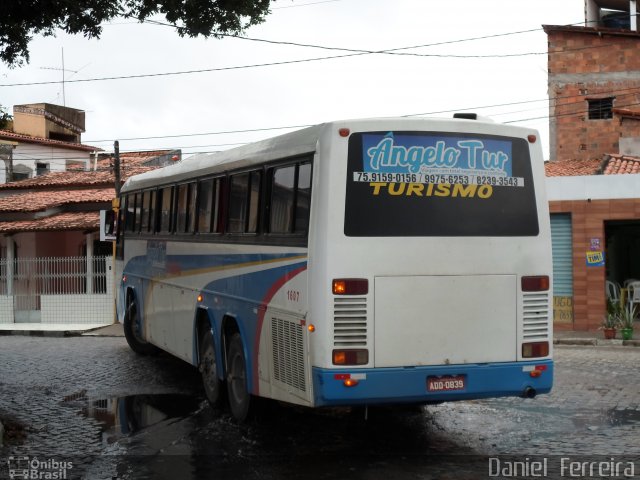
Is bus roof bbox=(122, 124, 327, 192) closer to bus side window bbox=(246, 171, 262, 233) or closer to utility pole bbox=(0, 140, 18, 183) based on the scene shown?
bus side window bbox=(246, 171, 262, 233)

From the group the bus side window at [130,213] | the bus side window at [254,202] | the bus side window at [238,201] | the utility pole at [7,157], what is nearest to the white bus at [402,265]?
the bus side window at [254,202]

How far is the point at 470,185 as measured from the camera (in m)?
8.11

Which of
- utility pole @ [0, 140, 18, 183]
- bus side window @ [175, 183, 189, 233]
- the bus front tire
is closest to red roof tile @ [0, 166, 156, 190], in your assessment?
utility pole @ [0, 140, 18, 183]

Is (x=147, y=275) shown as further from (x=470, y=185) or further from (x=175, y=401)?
(x=470, y=185)

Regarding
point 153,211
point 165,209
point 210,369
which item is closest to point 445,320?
point 210,369

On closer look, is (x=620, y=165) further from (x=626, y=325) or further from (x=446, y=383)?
(x=446, y=383)

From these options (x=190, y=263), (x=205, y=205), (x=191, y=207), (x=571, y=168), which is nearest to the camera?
(x=205, y=205)

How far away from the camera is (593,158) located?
35.2 meters

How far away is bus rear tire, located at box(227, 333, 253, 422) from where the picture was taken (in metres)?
9.59

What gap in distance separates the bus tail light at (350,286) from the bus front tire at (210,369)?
3334mm

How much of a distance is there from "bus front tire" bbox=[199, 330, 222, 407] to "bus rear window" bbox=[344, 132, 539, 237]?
360 cm

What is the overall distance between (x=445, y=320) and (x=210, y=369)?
403 cm

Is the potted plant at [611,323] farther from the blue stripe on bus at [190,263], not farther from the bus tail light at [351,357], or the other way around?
the bus tail light at [351,357]

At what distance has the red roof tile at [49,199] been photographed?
29.4 metres
